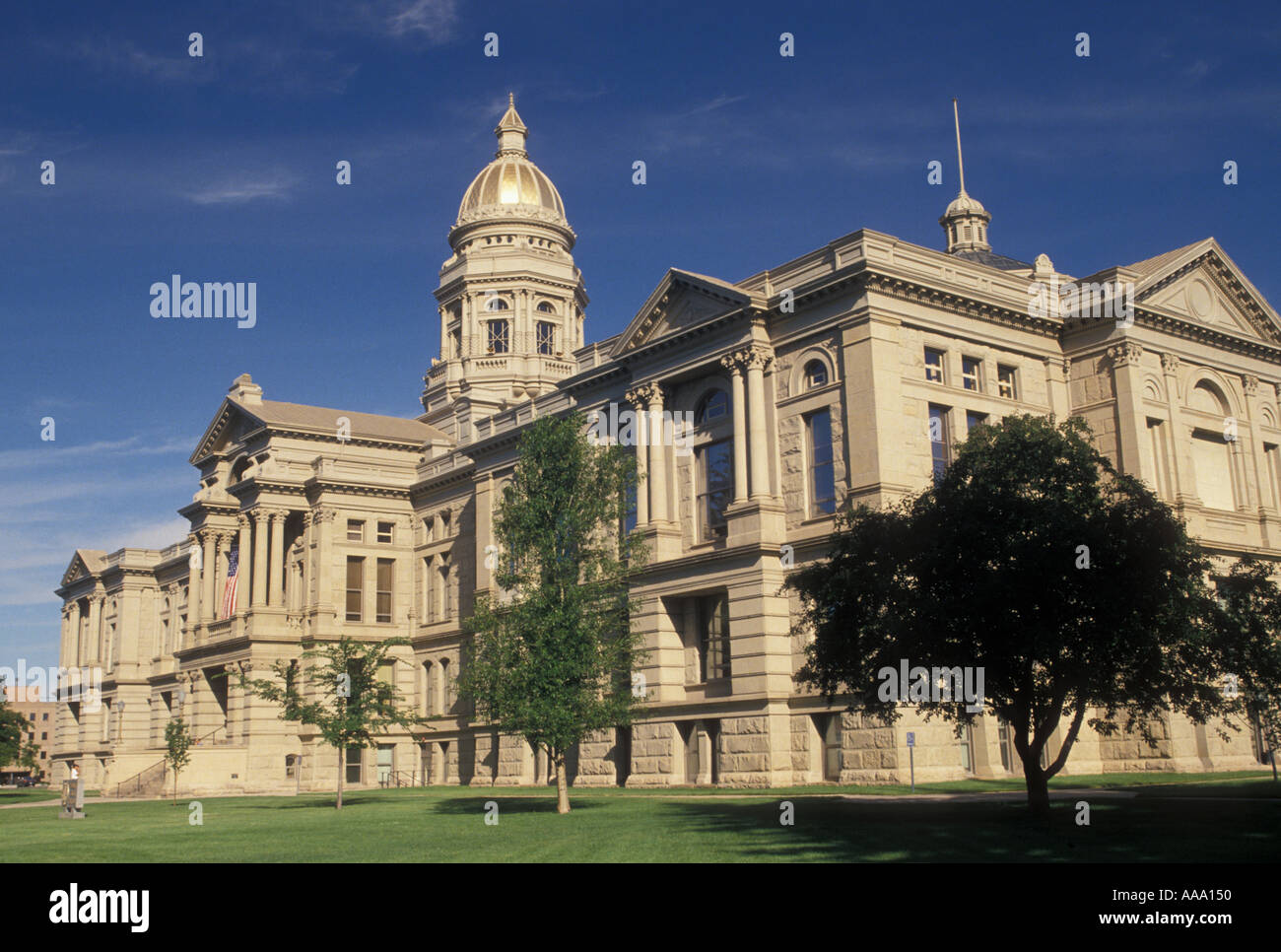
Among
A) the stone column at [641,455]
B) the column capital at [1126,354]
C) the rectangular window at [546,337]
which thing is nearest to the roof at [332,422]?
the rectangular window at [546,337]

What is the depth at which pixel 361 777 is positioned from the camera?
70000 mm

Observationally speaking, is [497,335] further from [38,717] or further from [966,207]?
[38,717]

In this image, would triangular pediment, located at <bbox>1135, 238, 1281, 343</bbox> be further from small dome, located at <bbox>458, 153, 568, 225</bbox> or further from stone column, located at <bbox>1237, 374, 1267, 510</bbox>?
small dome, located at <bbox>458, 153, 568, 225</bbox>

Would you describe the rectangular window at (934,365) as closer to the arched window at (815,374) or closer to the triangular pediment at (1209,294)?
the arched window at (815,374)

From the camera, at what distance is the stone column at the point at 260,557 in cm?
7250

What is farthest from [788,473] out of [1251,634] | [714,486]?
[1251,634]

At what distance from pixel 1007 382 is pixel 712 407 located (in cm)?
1127

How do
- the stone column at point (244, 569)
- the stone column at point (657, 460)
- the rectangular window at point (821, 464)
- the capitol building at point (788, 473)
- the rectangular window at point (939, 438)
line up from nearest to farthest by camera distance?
1. the capitol building at point (788, 473)
2. the rectangular window at point (821, 464)
3. the rectangular window at point (939, 438)
4. the stone column at point (657, 460)
5. the stone column at point (244, 569)

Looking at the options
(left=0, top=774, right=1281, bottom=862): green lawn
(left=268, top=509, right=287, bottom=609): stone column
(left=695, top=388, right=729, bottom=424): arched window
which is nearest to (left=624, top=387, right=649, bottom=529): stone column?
(left=695, top=388, right=729, bottom=424): arched window

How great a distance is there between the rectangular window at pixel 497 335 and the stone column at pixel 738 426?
48.4 metres

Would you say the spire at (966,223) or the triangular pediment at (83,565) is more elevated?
the spire at (966,223)

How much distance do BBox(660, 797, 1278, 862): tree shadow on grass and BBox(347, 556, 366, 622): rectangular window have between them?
146 ft

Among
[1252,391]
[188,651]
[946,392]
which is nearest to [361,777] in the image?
[188,651]
